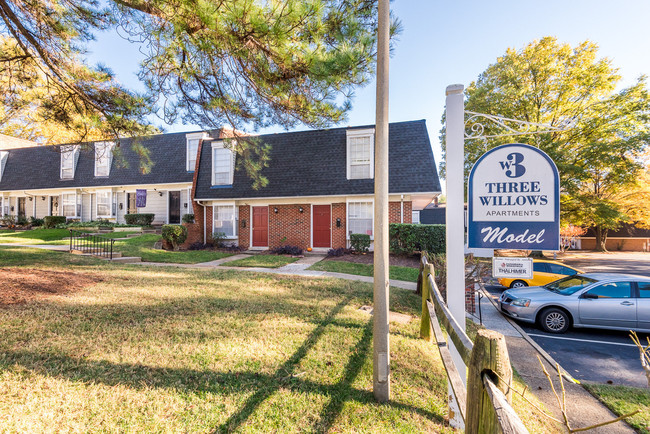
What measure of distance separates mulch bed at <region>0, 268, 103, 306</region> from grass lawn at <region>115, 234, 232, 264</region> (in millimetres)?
4163

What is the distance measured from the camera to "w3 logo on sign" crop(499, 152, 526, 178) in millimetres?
3162

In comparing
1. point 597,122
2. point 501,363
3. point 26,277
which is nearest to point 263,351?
point 501,363

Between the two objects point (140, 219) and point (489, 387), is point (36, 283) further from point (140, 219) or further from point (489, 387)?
point (140, 219)

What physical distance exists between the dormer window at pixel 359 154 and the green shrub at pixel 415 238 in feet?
10.2

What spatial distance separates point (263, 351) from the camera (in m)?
4.03

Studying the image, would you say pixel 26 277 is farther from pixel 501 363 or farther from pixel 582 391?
pixel 582 391

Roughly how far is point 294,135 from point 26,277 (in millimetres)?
12642

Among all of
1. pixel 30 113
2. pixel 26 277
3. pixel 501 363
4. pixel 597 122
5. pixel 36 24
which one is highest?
pixel 597 122

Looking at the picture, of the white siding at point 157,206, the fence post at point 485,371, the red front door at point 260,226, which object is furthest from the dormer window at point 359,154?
the fence post at point 485,371

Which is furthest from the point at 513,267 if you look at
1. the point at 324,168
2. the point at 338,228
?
the point at 324,168

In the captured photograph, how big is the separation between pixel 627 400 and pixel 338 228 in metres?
11.5

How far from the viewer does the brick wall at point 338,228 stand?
1470 cm

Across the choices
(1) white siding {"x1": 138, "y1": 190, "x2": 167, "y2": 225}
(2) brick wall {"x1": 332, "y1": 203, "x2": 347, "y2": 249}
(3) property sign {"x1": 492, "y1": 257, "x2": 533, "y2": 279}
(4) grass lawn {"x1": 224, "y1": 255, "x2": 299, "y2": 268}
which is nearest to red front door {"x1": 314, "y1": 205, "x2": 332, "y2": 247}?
(2) brick wall {"x1": 332, "y1": 203, "x2": 347, "y2": 249}

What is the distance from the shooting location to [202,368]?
11.5 ft
